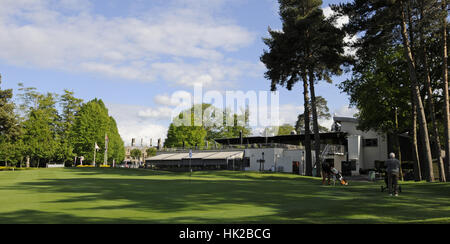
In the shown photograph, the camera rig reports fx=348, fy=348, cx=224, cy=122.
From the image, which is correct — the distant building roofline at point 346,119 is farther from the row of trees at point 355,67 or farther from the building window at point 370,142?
the row of trees at point 355,67

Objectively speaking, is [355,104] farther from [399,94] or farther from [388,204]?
[388,204]

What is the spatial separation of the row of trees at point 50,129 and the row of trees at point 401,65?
43977mm

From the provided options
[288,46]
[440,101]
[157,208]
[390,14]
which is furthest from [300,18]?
[157,208]

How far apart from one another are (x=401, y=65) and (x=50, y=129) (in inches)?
2290

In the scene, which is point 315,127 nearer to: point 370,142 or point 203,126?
point 370,142

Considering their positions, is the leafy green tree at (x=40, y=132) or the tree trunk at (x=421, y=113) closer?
the tree trunk at (x=421, y=113)

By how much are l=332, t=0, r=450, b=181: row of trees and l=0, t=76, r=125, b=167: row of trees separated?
44.0m

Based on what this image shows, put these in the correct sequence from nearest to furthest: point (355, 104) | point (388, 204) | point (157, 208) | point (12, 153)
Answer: point (157, 208) → point (388, 204) → point (355, 104) → point (12, 153)

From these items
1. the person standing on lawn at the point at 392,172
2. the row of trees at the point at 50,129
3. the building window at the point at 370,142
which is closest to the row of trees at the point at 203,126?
the row of trees at the point at 50,129

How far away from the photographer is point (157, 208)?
398 inches

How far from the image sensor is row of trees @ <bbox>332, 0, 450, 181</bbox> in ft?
73.6

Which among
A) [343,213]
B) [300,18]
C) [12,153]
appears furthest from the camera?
[12,153]

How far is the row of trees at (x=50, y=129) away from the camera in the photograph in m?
53.7

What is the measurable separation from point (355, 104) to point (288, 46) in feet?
33.4
